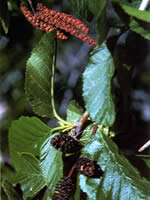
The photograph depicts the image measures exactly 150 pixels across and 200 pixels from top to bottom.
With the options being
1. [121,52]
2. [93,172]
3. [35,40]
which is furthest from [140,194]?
[35,40]

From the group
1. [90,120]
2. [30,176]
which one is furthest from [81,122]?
[30,176]

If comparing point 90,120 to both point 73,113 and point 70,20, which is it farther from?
point 70,20

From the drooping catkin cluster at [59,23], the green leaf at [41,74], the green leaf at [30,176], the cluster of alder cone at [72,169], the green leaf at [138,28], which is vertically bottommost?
the green leaf at [30,176]

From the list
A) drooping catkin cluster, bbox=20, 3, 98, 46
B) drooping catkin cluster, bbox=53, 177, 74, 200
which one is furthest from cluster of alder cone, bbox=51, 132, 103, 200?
drooping catkin cluster, bbox=20, 3, 98, 46

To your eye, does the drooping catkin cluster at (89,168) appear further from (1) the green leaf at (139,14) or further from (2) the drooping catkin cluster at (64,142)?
(1) the green leaf at (139,14)

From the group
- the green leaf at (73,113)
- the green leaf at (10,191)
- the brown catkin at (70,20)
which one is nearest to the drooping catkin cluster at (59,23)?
the brown catkin at (70,20)

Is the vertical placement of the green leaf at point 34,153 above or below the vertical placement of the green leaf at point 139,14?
below

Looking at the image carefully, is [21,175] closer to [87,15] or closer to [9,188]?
[9,188]
